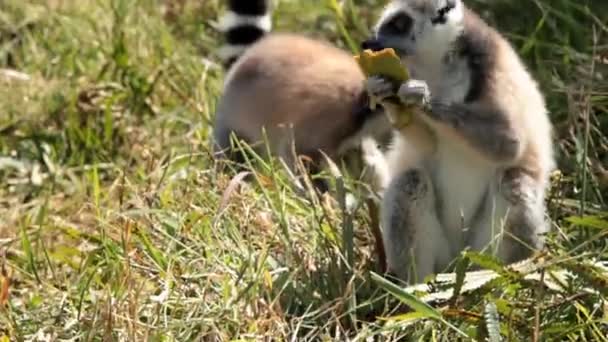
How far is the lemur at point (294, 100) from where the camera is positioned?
6.50 m

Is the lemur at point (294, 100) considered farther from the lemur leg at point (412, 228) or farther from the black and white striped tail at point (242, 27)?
the lemur leg at point (412, 228)

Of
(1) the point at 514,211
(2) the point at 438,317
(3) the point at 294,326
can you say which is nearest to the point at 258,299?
(3) the point at 294,326

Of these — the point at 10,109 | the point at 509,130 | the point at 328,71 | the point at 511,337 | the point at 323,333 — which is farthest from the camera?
the point at 10,109

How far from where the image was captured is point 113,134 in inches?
277

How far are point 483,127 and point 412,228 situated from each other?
41 cm

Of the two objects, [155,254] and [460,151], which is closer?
[155,254]

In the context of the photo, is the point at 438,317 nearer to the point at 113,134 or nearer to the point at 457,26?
the point at 457,26

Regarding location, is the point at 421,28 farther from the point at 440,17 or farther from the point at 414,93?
the point at 414,93

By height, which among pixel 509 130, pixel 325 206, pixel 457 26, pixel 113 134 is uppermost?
pixel 457 26

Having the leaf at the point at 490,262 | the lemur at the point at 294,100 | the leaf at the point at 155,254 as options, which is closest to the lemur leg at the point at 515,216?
the leaf at the point at 490,262

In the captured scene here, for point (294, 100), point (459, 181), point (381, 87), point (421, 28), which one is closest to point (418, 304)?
point (381, 87)

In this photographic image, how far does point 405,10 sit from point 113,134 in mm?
2497

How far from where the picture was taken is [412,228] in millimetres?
4863

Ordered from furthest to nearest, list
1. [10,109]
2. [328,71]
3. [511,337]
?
[10,109] < [328,71] < [511,337]
